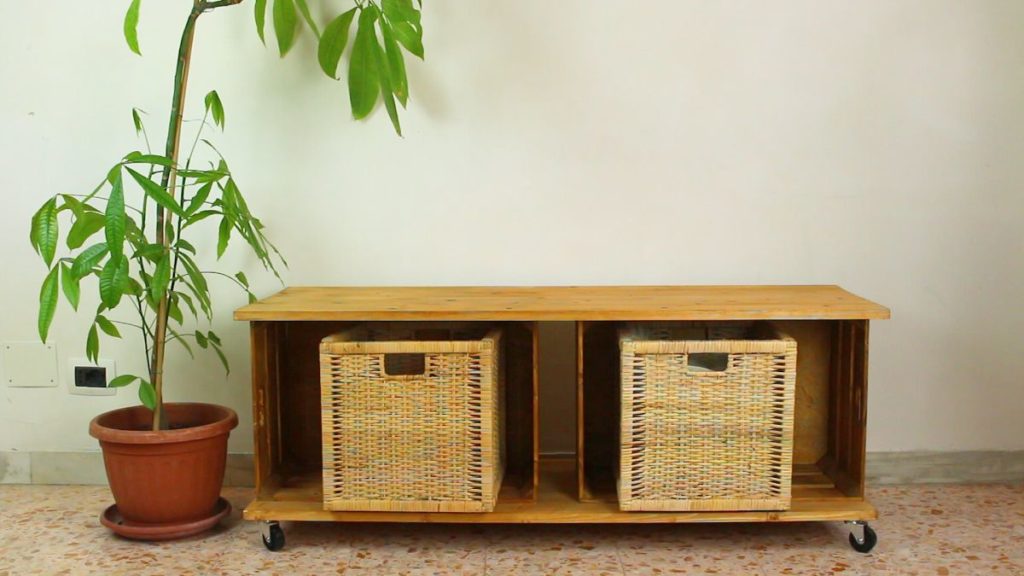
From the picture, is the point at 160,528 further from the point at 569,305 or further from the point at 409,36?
the point at 409,36

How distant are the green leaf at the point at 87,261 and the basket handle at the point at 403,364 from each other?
63cm

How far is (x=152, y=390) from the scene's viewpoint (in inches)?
81.2

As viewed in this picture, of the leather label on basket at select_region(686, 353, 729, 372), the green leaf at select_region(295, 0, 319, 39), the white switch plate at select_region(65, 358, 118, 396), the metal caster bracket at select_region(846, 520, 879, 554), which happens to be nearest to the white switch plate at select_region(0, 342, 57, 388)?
the white switch plate at select_region(65, 358, 118, 396)

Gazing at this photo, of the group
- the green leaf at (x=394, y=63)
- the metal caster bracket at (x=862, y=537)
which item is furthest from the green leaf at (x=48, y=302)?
the metal caster bracket at (x=862, y=537)

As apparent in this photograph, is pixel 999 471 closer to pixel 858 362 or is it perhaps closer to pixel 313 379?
pixel 858 362

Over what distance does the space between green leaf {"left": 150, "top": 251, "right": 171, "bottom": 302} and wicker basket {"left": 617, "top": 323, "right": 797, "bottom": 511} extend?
0.90 metres

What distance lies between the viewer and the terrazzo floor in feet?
6.39

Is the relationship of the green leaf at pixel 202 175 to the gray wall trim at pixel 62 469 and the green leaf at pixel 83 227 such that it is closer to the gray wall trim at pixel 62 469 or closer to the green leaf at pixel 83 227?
the green leaf at pixel 83 227

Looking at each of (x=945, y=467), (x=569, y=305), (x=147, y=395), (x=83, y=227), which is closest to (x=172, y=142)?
(x=83, y=227)

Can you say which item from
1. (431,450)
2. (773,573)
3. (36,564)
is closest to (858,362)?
(773,573)

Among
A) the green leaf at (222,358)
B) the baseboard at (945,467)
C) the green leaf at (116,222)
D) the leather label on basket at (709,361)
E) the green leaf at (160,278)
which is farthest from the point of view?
the baseboard at (945,467)

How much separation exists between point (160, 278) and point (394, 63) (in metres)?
0.69

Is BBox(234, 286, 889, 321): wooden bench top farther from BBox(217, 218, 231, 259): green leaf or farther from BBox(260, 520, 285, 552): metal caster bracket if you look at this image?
BBox(260, 520, 285, 552): metal caster bracket

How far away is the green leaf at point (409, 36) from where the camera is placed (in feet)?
7.18
